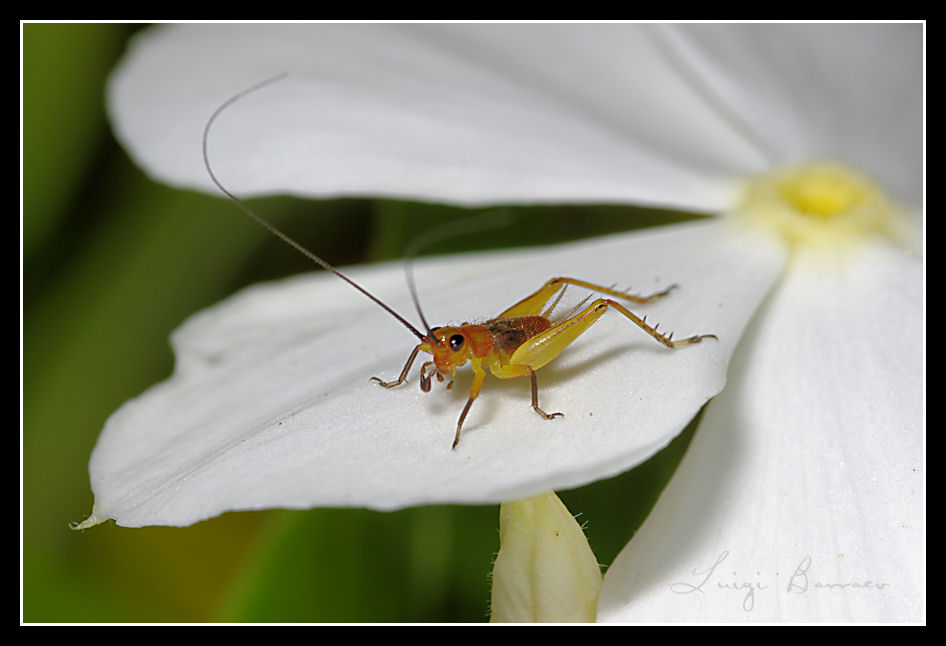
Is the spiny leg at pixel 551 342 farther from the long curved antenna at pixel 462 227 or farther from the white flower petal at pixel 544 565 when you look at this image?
the long curved antenna at pixel 462 227

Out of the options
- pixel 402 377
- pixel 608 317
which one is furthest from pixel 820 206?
pixel 402 377

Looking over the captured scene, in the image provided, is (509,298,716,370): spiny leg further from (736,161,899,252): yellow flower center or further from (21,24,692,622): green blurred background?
(21,24,692,622): green blurred background

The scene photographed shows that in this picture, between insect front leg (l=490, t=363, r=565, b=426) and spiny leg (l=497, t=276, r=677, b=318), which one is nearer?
insect front leg (l=490, t=363, r=565, b=426)

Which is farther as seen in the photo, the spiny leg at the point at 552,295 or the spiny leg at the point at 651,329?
the spiny leg at the point at 552,295
